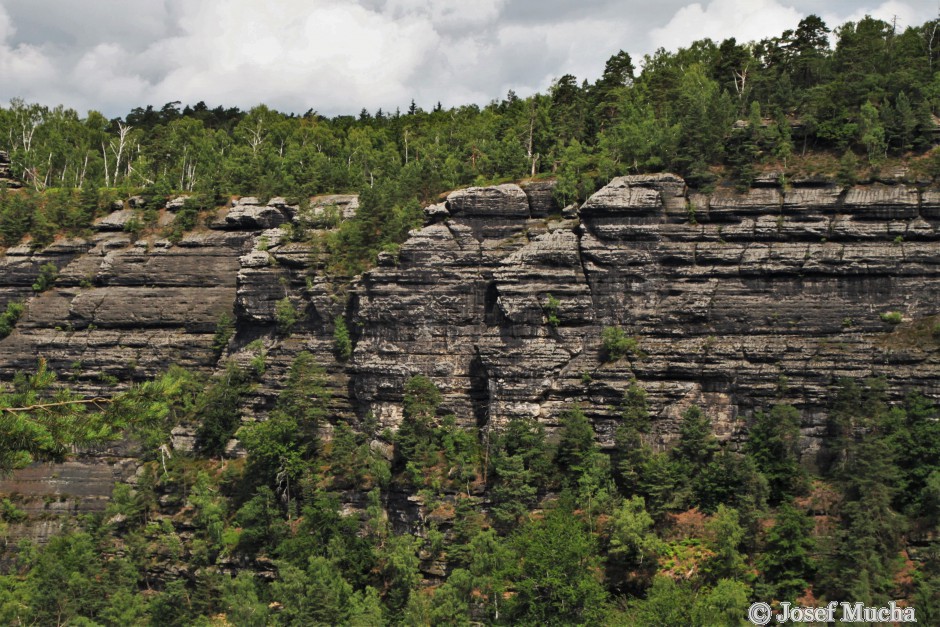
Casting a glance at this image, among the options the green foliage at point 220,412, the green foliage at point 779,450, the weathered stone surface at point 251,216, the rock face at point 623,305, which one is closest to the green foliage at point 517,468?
the rock face at point 623,305

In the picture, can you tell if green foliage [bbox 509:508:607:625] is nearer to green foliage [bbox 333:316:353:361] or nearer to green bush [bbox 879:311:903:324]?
green bush [bbox 879:311:903:324]

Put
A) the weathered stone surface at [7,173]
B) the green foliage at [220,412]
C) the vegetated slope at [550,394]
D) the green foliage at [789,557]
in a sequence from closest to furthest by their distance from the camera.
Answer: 1. the green foliage at [789,557]
2. the vegetated slope at [550,394]
3. the green foliage at [220,412]
4. the weathered stone surface at [7,173]

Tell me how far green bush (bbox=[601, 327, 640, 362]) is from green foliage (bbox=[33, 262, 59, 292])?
5285 cm

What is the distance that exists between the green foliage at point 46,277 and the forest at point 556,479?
351 millimetres

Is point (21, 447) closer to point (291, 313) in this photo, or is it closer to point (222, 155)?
point (291, 313)

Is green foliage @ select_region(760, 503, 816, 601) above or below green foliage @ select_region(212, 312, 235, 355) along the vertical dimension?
below

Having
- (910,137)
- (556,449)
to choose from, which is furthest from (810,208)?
(556,449)

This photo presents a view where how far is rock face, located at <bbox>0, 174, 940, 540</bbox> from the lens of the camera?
5022cm

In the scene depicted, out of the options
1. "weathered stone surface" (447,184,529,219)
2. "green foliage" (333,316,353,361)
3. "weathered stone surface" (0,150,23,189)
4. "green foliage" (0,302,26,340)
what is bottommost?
"green foliage" (333,316,353,361)

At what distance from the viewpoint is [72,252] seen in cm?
7625

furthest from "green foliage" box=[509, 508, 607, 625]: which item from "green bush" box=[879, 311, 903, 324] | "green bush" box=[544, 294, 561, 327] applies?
"green bush" box=[879, 311, 903, 324]

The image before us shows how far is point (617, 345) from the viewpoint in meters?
53.8

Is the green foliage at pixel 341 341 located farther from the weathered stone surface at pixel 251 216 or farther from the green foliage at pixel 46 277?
the green foliage at pixel 46 277

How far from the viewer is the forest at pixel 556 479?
42.1 m
